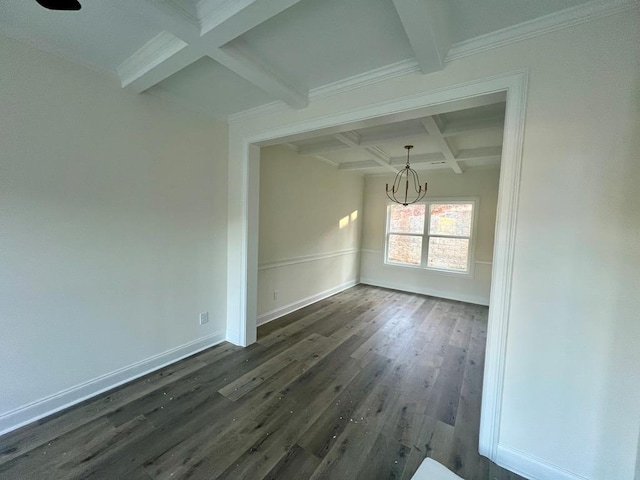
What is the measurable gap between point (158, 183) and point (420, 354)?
3.21 m

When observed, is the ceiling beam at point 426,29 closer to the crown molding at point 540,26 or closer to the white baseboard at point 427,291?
the crown molding at point 540,26

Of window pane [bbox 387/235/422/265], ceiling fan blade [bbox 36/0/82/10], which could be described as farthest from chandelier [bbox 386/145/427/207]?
ceiling fan blade [bbox 36/0/82/10]

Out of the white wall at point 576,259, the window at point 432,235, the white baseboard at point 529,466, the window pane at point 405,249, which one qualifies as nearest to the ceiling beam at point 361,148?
the window at point 432,235

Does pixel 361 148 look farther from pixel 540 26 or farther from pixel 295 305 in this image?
pixel 295 305

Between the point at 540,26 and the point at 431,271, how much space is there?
14.4ft

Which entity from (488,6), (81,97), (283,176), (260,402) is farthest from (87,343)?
(488,6)

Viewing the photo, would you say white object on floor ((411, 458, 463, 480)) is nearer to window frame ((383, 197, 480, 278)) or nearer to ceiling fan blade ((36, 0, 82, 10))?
ceiling fan blade ((36, 0, 82, 10))

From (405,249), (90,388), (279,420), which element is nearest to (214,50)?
(279,420)

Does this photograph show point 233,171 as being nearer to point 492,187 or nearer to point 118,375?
point 118,375

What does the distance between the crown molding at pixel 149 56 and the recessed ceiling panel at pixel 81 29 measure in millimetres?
31

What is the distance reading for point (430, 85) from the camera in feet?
5.65

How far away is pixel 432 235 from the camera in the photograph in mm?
5258

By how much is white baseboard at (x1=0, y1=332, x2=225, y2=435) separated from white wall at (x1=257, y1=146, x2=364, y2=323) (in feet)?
3.66

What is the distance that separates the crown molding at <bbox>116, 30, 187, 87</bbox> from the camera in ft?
5.30
